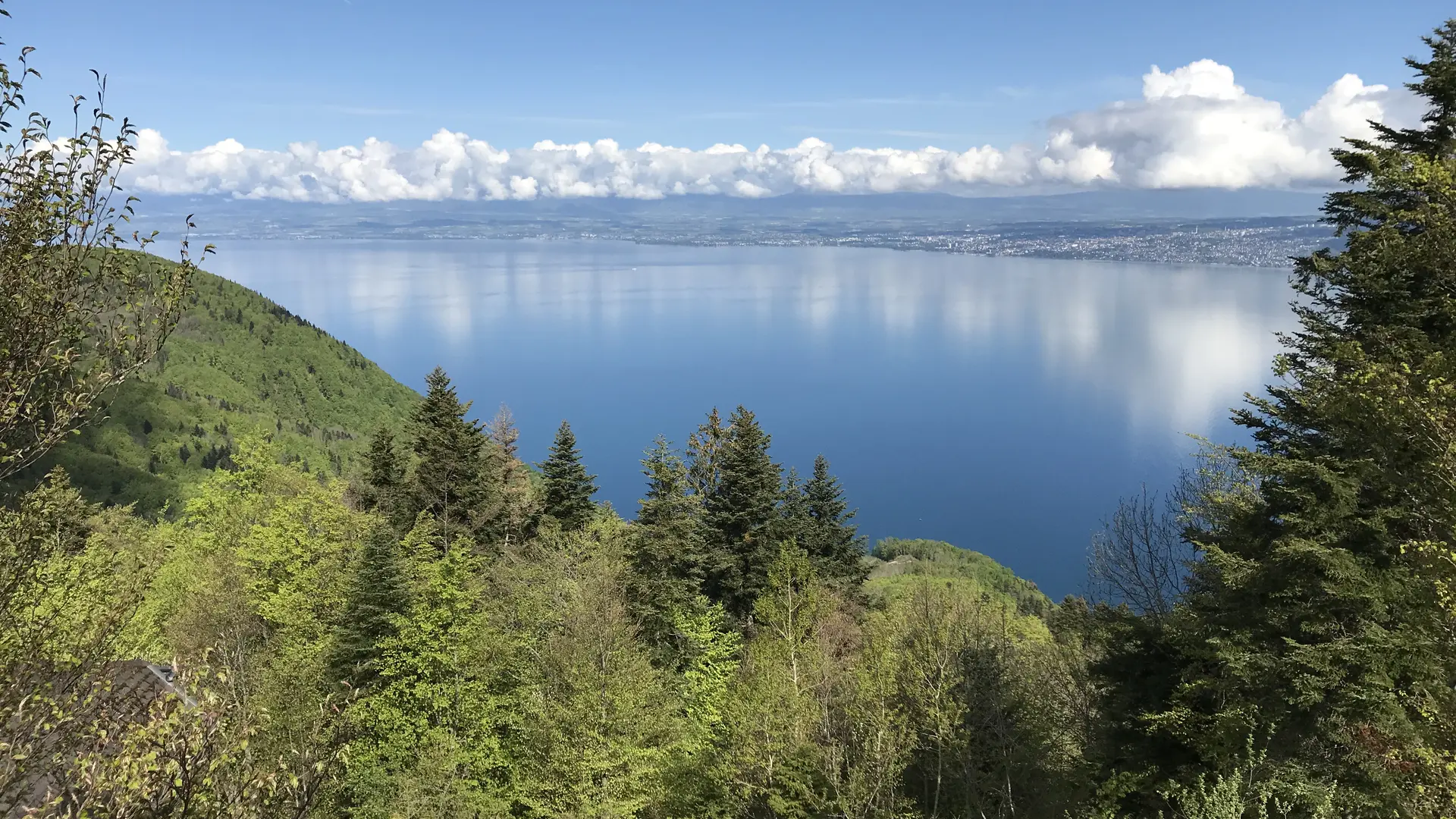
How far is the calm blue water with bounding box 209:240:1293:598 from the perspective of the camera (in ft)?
241

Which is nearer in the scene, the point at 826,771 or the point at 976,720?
the point at 826,771

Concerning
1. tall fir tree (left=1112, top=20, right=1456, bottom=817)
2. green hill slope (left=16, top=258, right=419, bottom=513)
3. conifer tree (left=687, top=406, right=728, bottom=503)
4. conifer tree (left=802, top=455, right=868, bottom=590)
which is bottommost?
green hill slope (left=16, top=258, right=419, bottom=513)

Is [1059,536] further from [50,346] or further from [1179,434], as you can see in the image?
[50,346]

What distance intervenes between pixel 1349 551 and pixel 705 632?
47.0 feet

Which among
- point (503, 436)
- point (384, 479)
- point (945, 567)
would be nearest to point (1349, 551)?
point (384, 479)

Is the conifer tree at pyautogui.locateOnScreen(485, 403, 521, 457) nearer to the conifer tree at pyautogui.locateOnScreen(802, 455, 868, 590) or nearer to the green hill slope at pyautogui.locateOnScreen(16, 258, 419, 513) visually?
the conifer tree at pyautogui.locateOnScreen(802, 455, 868, 590)

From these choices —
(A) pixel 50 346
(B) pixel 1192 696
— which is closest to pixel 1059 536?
(B) pixel 1192 696

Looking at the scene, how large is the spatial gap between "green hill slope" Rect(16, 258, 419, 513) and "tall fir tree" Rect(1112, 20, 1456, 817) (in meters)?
105

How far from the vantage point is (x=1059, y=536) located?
6662cm

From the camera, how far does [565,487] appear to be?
2875cm

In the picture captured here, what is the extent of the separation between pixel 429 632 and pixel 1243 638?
14669mm

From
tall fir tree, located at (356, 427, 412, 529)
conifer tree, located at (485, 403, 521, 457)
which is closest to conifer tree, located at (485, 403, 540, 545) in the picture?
conifer tree, located at (485, 403, 521, 457)

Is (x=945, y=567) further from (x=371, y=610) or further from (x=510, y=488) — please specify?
(x=371, y=610)

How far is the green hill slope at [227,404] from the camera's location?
4149 inches
